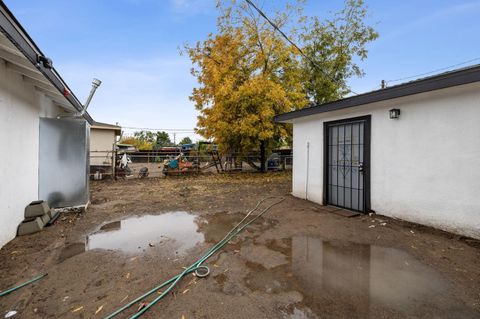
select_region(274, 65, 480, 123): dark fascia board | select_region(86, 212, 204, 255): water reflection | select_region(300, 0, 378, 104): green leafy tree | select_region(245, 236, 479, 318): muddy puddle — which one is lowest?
select_region(86, 212, 204, 255): water reflection

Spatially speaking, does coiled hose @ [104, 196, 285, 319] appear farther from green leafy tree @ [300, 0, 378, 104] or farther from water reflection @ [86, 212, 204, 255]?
green leafy tree @ [300, 0, 378, 104]

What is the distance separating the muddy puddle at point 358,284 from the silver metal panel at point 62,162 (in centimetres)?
486

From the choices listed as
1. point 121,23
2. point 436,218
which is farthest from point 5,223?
point 121,23

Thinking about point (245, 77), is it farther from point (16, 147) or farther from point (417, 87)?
point (16, 147)

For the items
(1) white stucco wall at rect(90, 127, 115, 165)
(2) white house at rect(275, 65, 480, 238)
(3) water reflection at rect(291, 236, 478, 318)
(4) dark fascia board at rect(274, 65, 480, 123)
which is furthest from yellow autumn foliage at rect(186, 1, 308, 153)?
(1) white stucco wall at rect(90, 127, 115, 165)

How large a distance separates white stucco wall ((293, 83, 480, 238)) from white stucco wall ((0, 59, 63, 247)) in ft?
21.4

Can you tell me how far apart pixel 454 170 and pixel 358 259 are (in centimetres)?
243

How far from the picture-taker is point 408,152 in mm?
4336

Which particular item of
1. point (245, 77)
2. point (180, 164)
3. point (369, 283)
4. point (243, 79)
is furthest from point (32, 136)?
point (245, 77)

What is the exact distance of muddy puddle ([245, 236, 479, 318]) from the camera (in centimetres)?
199

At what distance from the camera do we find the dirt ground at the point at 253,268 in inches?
80.6

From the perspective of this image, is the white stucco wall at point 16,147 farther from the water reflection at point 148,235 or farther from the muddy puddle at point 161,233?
the water reflection at point 148,235

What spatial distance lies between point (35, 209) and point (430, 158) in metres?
7.58

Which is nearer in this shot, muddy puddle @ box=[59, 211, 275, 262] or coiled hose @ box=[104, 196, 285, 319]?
coiled hose @ box=[104, 196, 285, 319]
